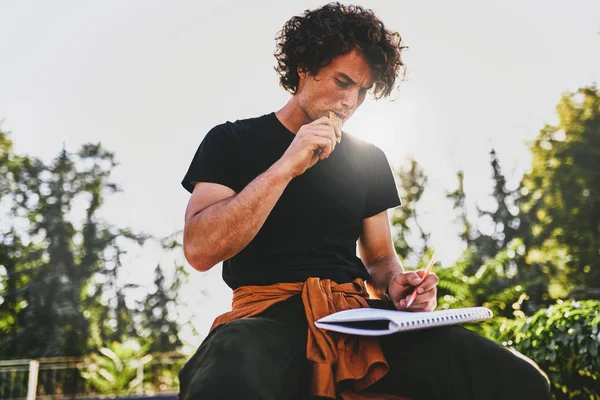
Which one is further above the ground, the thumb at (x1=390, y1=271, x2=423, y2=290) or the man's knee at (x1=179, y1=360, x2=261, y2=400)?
the thumb at (x1=390, y1=271, x2=423, y2=290)

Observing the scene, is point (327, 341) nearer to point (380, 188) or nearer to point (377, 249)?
point (377, 249)

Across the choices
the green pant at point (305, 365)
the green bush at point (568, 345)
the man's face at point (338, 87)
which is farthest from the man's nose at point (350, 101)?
the green bush at point (568, 345)

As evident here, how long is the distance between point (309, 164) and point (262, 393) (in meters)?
0.69

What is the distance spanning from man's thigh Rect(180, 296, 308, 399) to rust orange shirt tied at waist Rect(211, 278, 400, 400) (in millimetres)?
43

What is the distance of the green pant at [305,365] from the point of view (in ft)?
4.35

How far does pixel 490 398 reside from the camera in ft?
4.77

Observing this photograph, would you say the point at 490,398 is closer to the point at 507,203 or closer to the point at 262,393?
the point at 262,393

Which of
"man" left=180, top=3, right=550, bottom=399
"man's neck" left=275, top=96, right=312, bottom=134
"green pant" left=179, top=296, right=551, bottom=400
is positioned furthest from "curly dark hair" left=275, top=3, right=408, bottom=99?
"green pant" left=179, top=296, right=551, bottom=400

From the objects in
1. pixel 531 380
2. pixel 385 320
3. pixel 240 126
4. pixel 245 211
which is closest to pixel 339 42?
pixel 240 126

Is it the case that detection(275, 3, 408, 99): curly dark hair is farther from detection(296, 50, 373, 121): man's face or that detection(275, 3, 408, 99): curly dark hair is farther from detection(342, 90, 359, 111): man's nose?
detection(342, 90, 359, 111): man's nose

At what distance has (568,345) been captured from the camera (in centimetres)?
349

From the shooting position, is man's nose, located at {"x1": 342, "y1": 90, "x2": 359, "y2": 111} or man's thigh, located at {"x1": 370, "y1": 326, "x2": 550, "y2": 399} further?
man's nose, located at {"x1": 342, "y1": 90, "x2": 359, "y2": 111}

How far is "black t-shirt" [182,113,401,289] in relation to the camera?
1.85 meters

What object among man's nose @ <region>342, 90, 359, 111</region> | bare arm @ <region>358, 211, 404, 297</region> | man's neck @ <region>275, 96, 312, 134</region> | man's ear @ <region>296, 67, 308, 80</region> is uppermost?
man's ear @ <region>296, 67, 308, 80</region>
